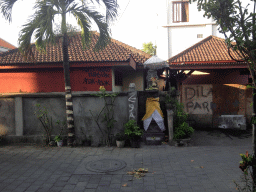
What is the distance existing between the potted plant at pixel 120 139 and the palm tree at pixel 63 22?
1.54m

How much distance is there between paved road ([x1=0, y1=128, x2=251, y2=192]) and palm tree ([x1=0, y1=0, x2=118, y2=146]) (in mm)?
1478

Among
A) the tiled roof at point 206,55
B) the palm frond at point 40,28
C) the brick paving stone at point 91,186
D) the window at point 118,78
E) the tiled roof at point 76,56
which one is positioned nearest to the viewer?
the brick paving stone at point 91,186

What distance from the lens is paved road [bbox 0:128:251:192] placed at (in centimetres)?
480

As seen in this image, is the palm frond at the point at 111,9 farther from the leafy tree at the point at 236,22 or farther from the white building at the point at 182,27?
the white building at the point at 182,27

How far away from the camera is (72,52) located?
11.4 meters

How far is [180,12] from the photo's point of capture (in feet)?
70.1

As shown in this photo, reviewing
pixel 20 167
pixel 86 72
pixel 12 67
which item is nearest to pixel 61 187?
pixel 20 167

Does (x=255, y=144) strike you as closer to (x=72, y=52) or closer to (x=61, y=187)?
(x=61, y=187)

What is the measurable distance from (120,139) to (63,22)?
4345 millimetres

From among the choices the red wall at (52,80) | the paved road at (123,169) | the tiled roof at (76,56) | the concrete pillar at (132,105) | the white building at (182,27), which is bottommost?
the paved road at (123,169)

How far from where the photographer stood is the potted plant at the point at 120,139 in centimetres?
785

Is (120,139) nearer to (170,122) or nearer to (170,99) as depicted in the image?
(170,122)

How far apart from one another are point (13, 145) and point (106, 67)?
5.03 meters

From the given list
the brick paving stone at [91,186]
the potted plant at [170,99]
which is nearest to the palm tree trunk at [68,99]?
the brick paving stone at [91,186]
